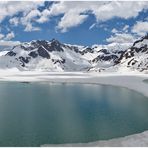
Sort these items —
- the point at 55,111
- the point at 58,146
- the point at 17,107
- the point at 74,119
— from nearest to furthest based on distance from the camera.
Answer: the point at 58,146 < the point at 74,119 < the point at 55,111 < the point at 17,107

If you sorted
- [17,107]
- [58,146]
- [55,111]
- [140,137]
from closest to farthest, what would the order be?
[58,146]
[140,137]
[55,111]
[17,107]

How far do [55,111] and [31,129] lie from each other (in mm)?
13311

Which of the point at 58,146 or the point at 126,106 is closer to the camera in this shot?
the point at 58,146

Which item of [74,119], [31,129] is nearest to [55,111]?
[74,119]

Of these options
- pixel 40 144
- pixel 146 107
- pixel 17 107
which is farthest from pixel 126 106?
pixel 40 144

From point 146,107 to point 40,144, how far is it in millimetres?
29615

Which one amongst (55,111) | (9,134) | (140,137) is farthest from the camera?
(55,111)

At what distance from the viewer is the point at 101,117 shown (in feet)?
163

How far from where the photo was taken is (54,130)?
135 feet

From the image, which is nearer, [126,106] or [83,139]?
[83,139]

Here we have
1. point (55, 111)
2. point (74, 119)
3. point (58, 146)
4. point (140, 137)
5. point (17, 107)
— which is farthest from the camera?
point (17, 107)

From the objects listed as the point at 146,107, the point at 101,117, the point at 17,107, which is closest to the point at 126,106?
the point at 146,107

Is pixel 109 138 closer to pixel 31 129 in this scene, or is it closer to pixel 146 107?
pixel 31 129

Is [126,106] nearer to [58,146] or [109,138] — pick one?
[109,138]
